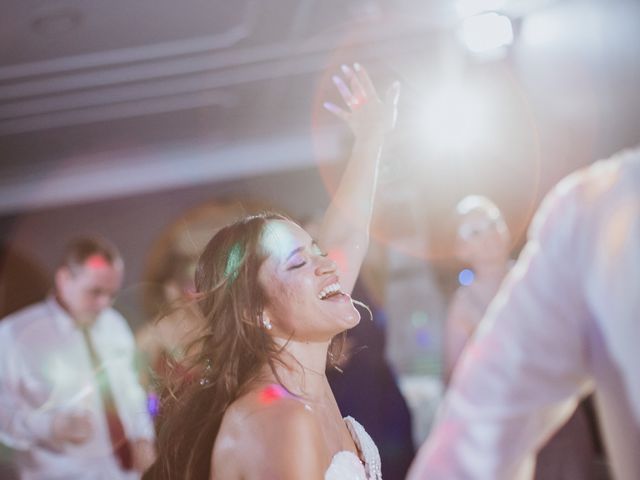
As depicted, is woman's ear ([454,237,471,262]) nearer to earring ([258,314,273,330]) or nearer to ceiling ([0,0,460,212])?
ceiling ([0,0,460,212])

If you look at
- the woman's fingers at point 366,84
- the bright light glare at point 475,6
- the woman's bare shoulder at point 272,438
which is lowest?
the woman's bare shoulder at point 272,438

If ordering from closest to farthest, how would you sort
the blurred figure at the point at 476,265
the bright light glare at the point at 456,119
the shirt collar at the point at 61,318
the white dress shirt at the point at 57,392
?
the blurred figure at the point at 476,265 → the white dress shirt at the point at 57,392 → the shirt collar at the point at 61,318 → the bright light glare at the point at 456,119

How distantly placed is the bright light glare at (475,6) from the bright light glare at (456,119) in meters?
0.42

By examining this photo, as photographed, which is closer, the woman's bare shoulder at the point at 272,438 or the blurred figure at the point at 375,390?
the woman's bare shoulder at the point at 272,438

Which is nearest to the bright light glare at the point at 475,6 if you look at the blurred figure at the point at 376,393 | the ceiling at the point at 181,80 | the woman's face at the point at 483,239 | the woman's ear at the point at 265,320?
the ceiling at the point at 181,80

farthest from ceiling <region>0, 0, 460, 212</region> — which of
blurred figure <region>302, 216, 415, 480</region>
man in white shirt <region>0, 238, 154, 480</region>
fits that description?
blurred figure <region>302, 216, 415, 480</region>

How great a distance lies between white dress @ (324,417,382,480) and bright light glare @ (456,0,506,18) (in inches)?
132

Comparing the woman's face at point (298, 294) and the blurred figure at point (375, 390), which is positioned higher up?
the woman's face at point (298, 294)

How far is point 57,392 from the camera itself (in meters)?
3.59

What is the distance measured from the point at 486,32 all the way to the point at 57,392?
2862mm

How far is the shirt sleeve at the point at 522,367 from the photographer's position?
2.71 feet

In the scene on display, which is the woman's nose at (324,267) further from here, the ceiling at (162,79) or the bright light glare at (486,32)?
the bright light glare at (486,32)

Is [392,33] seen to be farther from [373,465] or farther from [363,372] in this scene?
[373,465]

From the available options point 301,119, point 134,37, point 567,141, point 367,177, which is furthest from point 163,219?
point 367,177
